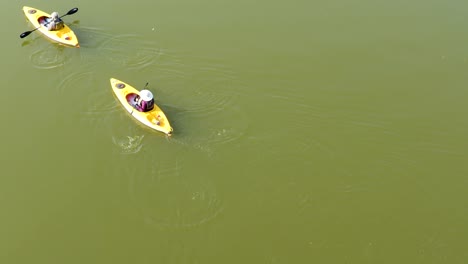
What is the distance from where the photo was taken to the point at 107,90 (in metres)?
11.2

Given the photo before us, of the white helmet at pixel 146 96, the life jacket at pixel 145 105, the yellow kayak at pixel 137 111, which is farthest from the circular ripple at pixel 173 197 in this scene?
the white helmet at pixel 146 96

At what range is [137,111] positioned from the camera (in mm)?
10461

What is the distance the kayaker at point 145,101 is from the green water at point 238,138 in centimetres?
44

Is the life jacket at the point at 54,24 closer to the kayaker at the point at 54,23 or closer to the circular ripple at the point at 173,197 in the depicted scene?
the kayaker at the point at 54,23

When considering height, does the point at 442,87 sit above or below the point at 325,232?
above

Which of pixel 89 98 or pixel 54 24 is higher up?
pixel 54 24

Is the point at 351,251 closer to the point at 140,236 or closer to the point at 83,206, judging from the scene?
the point at 140,236

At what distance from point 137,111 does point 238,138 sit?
254cm

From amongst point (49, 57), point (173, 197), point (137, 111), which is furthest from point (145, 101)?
point (49, 57)

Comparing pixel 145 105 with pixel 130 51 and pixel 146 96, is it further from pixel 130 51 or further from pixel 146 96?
pixel 130 51

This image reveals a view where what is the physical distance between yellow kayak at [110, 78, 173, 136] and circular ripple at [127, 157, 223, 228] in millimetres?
965

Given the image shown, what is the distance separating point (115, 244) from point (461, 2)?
1356 cm

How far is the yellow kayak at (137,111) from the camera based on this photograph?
10109 millimetres

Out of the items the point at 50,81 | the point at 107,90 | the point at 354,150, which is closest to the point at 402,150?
the point at 354,150
